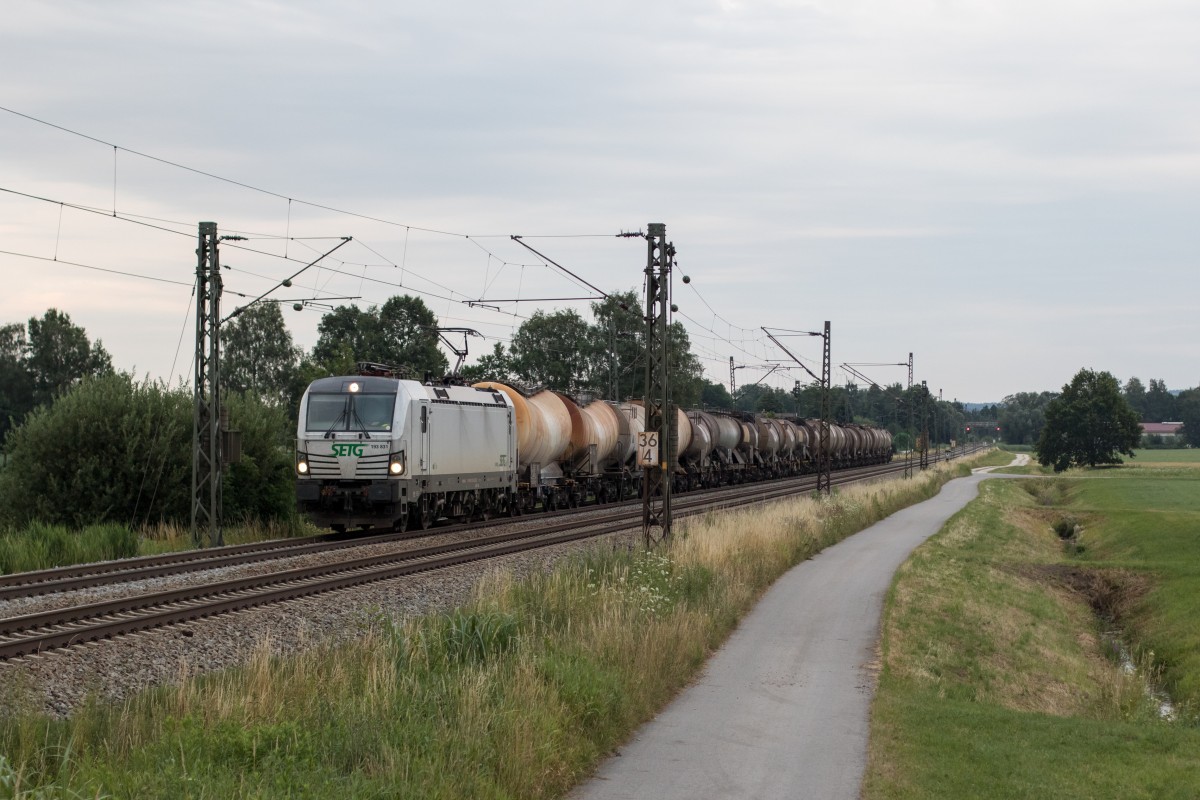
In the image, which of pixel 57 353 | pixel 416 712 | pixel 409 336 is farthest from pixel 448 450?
pixel 57 353

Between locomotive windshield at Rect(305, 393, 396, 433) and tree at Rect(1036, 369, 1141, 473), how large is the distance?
98375 mm

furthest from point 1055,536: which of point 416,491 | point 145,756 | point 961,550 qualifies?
point 145,756

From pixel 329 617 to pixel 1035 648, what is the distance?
520 inches

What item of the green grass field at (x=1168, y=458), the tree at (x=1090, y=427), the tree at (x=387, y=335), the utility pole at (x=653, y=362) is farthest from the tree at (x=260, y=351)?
the green grass field at (x=1168, y=458)

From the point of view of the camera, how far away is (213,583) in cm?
1825

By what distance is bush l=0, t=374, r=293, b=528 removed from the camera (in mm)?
28844

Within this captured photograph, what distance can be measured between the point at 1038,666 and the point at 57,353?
8662cm

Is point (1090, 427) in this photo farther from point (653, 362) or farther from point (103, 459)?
point (103, 459)

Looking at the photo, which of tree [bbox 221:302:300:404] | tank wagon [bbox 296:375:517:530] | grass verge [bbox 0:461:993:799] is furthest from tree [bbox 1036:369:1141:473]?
grass verge [bbox 0:461:993:799]

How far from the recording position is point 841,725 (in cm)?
1086

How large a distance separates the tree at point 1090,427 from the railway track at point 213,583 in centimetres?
9324

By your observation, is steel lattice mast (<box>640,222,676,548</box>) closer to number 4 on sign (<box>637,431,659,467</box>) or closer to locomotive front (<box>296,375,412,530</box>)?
number 4 on sign (<box>637,431,659,467</box>)

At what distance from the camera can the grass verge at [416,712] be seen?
22.7 feet

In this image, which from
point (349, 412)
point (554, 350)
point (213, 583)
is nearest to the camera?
point (213, 583)
